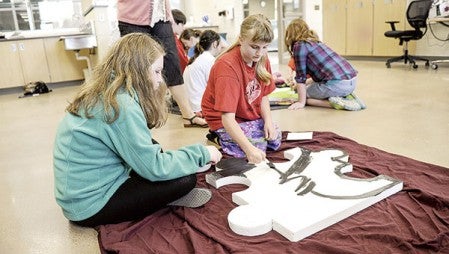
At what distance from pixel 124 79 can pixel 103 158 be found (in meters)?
0.25

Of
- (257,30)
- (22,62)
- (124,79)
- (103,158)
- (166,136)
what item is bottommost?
(166,136)

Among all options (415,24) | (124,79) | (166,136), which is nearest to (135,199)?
(124,79)


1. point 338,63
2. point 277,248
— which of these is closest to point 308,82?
point 338,63

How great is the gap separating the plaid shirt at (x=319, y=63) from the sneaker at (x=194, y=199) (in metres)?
1.64

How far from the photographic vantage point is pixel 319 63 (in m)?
2.73

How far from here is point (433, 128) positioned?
2.11 m

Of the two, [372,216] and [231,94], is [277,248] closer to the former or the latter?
[372,216]

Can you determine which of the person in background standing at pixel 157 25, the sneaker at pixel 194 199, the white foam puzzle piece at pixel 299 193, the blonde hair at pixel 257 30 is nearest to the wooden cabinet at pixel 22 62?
the person in background standing at pixel 157 25

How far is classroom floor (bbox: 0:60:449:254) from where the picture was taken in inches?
49.8

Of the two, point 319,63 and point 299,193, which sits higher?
point 319,63

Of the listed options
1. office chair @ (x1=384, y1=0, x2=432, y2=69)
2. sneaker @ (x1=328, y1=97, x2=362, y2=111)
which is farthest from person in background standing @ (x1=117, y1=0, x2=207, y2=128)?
office chair @ (x1=384, y1=0, x2=432, y2=69)

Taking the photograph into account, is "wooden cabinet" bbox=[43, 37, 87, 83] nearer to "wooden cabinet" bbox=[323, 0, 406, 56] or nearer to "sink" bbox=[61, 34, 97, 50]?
"sink" bbox=[61, 34, 97, 50]

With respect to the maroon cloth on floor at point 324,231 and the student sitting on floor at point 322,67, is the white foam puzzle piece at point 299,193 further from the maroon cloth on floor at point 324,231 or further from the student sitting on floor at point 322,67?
the student sitting on floor at point 322,67

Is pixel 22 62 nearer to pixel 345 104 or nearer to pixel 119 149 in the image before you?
pixel 345 104
